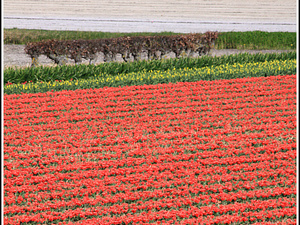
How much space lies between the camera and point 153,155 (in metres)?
5.70

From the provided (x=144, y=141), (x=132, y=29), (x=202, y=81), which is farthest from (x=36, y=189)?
(x=132, y=29)

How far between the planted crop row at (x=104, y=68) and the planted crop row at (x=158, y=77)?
0.30m

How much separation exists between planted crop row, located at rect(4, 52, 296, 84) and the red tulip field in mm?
1176

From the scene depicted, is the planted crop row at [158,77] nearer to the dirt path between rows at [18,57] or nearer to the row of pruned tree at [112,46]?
the row of pruned tree at [112,46]

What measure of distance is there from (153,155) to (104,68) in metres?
4.31

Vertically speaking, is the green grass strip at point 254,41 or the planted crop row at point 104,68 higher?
the green grass strip at point 254,41

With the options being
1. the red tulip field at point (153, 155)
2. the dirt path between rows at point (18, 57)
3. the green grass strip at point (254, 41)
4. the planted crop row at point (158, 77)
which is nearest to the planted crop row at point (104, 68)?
the planted crop row at point (158, 77)

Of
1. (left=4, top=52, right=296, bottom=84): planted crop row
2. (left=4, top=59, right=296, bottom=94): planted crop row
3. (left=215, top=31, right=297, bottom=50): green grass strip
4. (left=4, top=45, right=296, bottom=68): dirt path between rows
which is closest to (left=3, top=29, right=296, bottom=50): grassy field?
(left=215, top=31, right=297, bottom=50): green grass strip

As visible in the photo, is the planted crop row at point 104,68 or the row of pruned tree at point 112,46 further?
the row of pruned tree at point 112,46

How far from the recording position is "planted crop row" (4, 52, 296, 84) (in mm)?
8898

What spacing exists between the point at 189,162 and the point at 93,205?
1.64m

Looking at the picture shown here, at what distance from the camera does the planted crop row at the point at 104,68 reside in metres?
8.90

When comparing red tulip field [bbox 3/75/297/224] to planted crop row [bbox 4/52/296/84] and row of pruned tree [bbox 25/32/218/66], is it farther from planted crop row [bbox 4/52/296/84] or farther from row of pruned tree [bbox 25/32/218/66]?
→ row of pruned tree [bbox 25/32/218/66]

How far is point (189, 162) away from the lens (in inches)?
215
